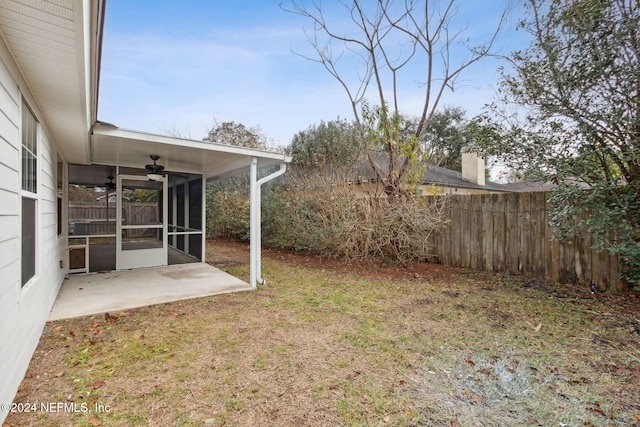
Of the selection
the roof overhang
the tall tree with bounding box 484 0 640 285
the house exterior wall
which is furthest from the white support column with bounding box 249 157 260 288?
the tall tree with bounding box 484 0 640 285

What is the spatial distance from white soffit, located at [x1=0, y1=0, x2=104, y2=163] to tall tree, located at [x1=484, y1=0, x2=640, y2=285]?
583 cm

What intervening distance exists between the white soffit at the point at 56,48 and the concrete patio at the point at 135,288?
2.54 meters

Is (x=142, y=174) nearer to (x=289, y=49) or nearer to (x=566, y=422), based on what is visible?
(x=289, y=49)

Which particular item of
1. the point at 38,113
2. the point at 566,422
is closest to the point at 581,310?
the point at 566,422

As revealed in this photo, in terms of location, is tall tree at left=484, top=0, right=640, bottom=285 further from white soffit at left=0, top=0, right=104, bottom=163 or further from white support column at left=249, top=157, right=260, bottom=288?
white soffit at left=0, top=0, right=104, bottom=163

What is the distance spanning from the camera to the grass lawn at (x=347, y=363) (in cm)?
209

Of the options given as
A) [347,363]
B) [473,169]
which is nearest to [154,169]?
[347,363]

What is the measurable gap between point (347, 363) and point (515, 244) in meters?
4.87

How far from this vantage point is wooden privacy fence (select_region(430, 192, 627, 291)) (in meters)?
5.02

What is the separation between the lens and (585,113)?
4.47 m

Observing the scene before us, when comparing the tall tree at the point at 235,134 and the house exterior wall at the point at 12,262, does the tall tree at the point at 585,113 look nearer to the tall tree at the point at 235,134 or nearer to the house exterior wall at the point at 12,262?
the house exterior wall at the point at 12,262

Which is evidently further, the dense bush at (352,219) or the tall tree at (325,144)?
the tall tree at (325,144)

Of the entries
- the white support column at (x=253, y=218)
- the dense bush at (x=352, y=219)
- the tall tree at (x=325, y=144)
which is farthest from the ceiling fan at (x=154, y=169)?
the tall tree at (x=325, y=144)

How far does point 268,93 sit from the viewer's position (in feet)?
38.4
